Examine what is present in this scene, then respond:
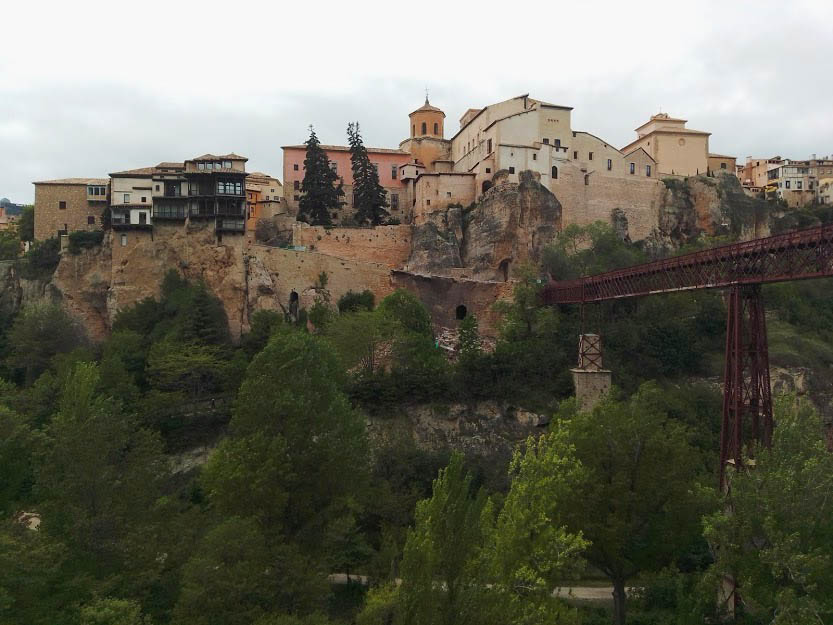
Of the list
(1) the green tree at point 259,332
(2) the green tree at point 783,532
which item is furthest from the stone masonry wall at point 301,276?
(2) the green tree at point 783,532

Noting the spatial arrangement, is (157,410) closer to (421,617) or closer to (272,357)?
(272,357)

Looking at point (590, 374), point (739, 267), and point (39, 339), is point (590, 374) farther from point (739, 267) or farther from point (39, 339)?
point (39, 339)

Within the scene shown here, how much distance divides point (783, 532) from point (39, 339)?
4452 centimetres

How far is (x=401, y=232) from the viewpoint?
58469 millimetres

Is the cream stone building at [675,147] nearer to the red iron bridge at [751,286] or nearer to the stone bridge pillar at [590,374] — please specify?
the stone bridge pillar at [590,374]

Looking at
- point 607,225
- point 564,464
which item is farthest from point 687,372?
point 564,464

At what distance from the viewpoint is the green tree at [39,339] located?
163 ft

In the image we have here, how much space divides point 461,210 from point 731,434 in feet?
115

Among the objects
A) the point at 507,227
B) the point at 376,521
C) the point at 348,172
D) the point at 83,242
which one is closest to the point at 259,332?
the point at 83,242

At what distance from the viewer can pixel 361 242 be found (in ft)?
188

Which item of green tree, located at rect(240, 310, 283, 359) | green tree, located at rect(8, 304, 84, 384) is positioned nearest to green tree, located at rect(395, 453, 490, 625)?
green tree, located at rect(240, 310, 283, 359)

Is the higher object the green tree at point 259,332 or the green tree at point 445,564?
the green tree at point 259,332

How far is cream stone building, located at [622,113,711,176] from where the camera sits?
67.8 meters

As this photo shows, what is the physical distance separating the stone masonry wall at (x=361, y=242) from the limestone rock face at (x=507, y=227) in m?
4.62
